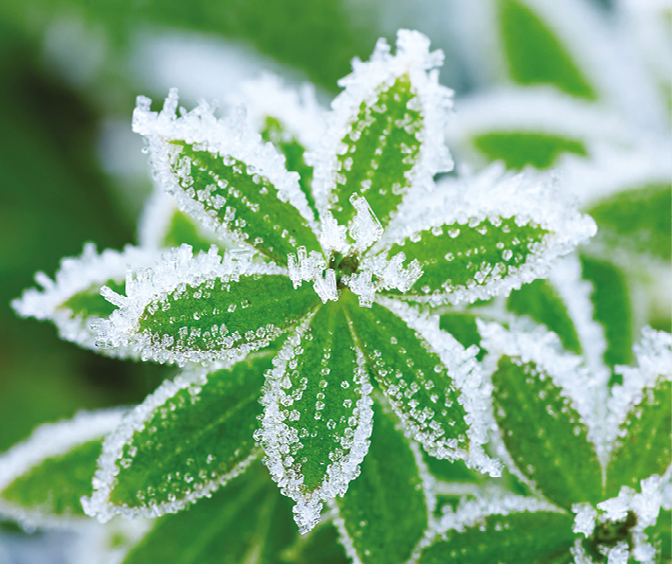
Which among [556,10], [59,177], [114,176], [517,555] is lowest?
[517,555]

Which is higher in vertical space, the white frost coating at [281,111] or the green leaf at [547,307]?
the white frost coating at [281,111]

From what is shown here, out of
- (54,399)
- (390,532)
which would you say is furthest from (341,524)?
(54,399)

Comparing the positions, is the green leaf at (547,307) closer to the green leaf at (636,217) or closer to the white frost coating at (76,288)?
the green leaf at (636,217)

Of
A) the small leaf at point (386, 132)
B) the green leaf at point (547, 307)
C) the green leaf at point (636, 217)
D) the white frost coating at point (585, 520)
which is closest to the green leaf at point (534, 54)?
the green leaf at point (636, 217)

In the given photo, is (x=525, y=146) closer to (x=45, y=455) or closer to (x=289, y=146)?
(x=289, y=146)

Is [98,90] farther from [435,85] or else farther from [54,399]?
[435,85]

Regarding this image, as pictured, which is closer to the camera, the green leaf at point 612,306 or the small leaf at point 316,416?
the small leaf at point 316,416
